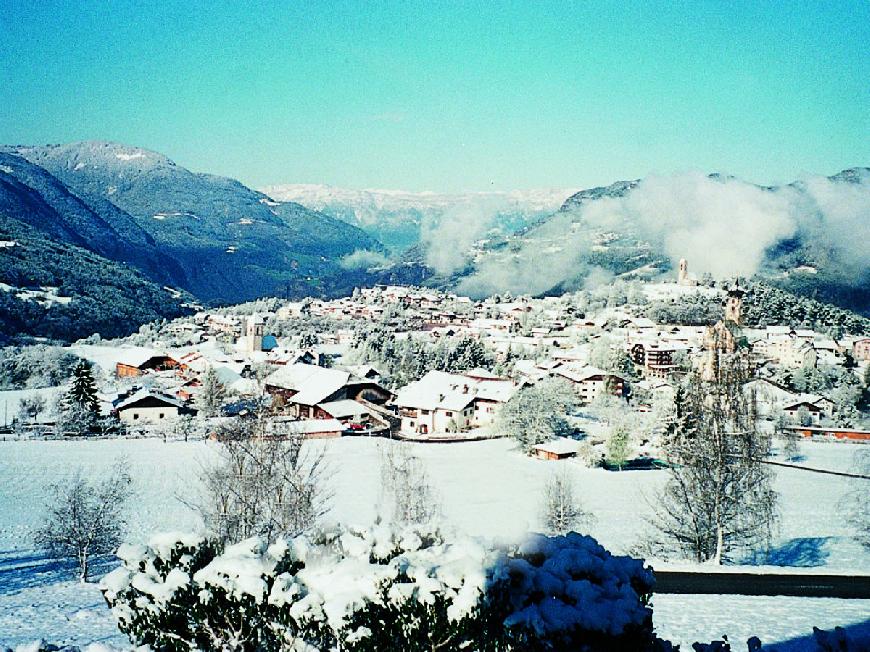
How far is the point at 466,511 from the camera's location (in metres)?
21.5

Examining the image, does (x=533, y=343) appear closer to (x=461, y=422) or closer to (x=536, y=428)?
(x=461, y=422)

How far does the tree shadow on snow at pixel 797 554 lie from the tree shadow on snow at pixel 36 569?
1523cm

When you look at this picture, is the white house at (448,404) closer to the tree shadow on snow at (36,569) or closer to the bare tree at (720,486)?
the bare tree at (720,486)

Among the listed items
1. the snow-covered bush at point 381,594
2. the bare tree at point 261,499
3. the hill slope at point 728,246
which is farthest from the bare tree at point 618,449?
the hill slope at point 728,246

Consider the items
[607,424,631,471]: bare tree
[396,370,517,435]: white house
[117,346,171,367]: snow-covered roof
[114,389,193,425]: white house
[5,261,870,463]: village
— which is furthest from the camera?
[117,346,171,367]: snow-covered roof

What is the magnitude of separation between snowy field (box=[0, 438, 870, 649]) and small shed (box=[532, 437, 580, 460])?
1.05 m

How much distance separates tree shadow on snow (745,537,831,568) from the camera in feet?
54.0

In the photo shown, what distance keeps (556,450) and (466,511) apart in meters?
11.0

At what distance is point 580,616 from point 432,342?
2457 inches

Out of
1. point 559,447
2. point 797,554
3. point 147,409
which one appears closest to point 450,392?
point 559,447

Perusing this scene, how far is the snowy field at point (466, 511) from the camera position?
30.1 feet

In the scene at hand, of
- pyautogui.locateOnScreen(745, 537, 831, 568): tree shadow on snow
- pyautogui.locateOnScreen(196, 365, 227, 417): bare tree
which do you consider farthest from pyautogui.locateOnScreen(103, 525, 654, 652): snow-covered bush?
pyautogui.locateOnScreen(196, 365, 227, 417): bare tree

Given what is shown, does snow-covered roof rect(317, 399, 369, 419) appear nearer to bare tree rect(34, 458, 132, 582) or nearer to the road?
bare tree rect(34, 458, 132, 582)

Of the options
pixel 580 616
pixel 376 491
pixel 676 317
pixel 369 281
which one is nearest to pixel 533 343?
pixel 676 317
